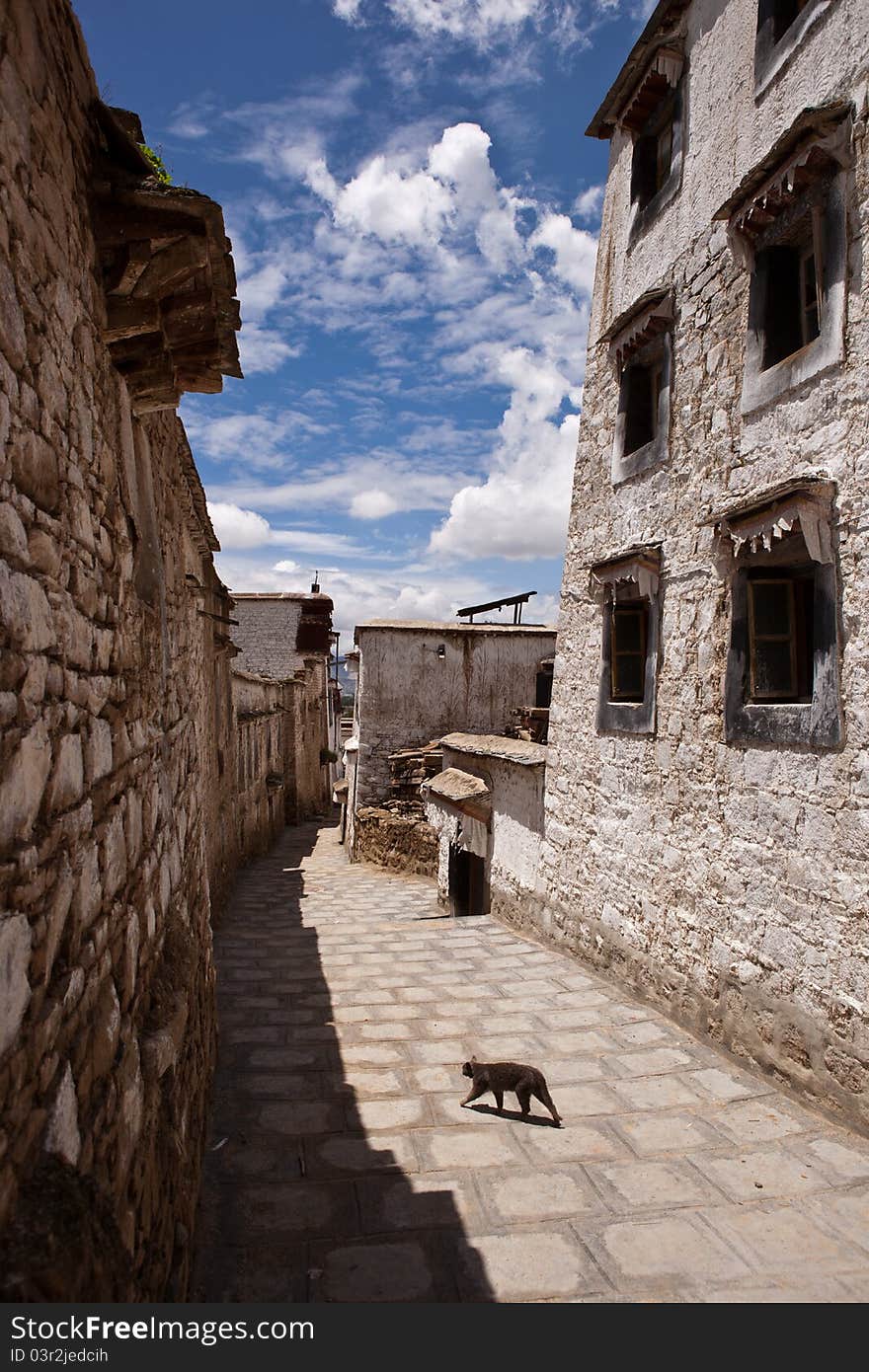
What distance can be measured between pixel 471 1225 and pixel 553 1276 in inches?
18.7

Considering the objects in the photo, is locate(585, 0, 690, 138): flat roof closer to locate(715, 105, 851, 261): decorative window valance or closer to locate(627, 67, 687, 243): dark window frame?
locate(627, 67, 687, 243): dark window frame

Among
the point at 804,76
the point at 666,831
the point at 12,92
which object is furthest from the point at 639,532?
the point at 12,92

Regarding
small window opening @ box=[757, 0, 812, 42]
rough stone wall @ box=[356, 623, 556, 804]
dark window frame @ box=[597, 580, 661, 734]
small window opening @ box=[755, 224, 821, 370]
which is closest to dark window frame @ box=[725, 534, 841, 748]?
dark window frame @ box=[597, 580, 661, 734]

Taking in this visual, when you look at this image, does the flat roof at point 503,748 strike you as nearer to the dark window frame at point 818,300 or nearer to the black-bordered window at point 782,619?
the black-bordered window at point 782,619

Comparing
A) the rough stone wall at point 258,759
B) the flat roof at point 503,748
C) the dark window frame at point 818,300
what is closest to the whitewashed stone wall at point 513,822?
the flat roof at point 503,748

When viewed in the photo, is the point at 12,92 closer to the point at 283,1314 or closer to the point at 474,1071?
the point at 283,1314

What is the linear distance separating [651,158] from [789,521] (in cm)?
525

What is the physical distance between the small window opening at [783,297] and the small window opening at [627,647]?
258cm

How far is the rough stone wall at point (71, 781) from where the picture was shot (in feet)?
5.20

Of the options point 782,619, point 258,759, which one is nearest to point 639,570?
point 782,619

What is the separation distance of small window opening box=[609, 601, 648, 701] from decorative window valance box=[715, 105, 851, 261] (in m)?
3.14

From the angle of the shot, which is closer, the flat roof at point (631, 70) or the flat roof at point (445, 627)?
the flat roof at point (631, 70)

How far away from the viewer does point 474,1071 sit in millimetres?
4828

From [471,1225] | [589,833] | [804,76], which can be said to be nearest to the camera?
[471,1225]
